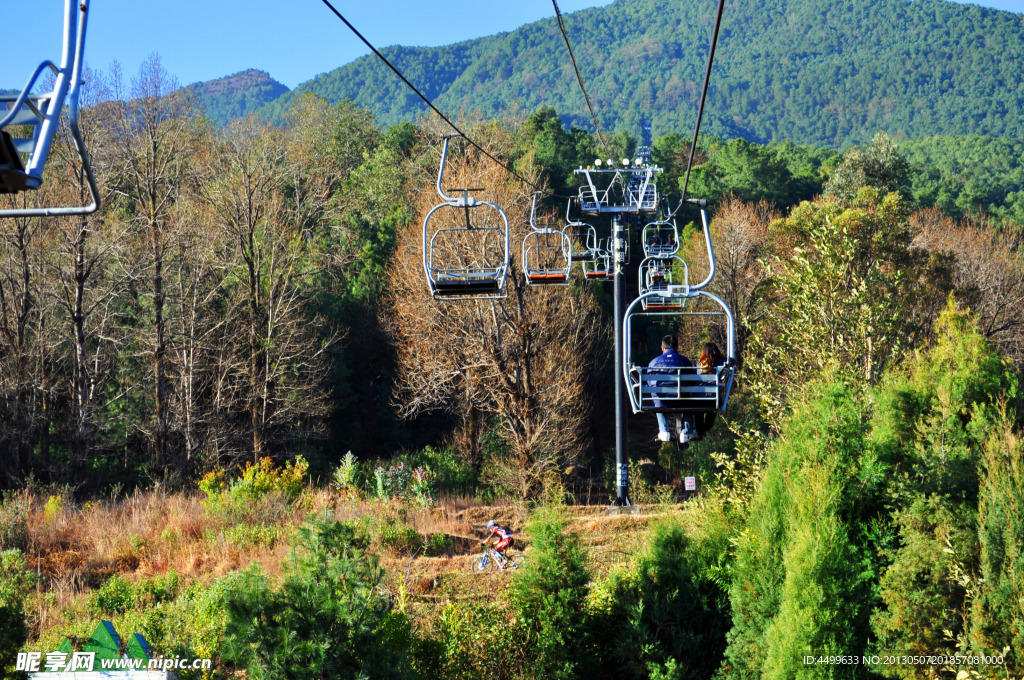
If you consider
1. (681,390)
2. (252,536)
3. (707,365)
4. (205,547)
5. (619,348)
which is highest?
(707,365)

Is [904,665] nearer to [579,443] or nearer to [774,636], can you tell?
[774,636]

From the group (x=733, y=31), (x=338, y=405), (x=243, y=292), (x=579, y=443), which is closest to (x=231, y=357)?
(x=243, y=292)

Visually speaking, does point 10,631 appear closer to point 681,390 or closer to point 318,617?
point 318,617

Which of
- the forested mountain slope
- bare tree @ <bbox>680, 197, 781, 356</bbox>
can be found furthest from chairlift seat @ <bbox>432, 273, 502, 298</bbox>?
the forested mountain slope

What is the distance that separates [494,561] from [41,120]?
12.1m

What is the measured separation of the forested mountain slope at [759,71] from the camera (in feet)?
409

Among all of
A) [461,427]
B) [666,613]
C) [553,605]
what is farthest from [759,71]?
[553,605]

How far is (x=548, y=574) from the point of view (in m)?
10.8

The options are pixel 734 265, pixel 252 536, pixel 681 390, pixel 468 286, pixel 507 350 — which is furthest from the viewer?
pixel 734 265

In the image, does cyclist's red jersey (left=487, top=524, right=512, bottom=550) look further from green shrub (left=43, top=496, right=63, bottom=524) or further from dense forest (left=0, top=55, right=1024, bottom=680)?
green shrub (left=43, top=496, right=63, bottom=524)

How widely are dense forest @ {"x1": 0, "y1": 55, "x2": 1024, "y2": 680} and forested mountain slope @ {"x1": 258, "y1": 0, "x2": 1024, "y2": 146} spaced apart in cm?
7961

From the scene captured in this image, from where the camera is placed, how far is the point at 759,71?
158m

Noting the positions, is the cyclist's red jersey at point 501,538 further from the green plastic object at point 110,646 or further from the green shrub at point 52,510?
the green shrub at point 52,510

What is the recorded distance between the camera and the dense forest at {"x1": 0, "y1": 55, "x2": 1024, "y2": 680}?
33.0 feet
